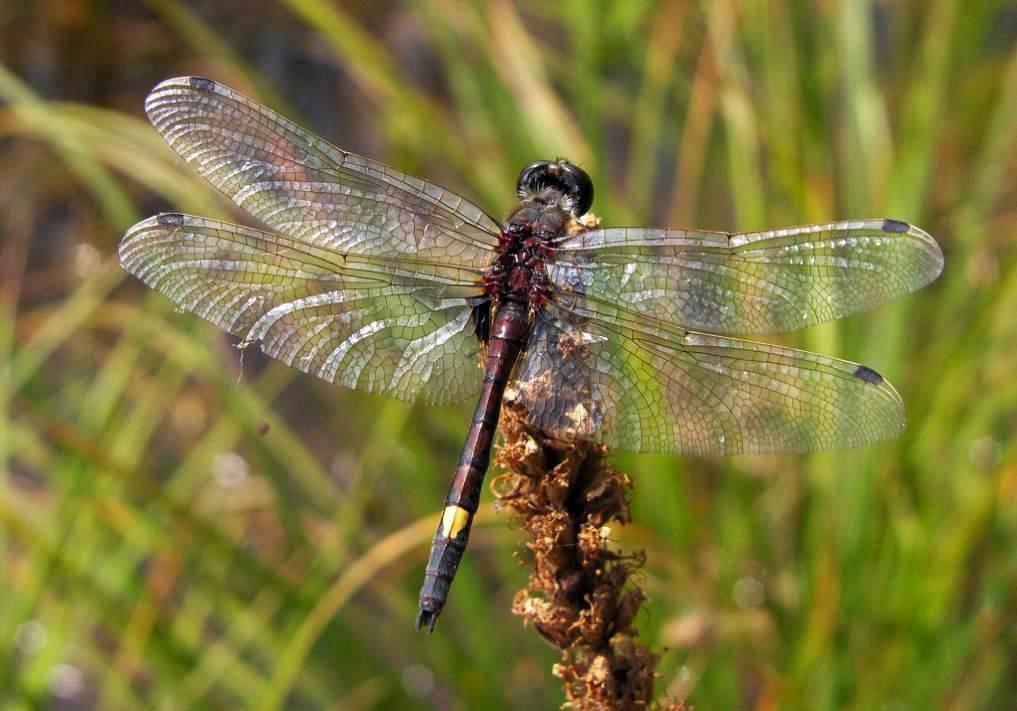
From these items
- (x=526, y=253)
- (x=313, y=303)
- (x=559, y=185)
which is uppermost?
(x=559, y=185)

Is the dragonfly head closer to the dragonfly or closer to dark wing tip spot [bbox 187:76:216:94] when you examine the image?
the dragonfly

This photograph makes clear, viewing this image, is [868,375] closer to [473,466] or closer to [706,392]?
[706,392]

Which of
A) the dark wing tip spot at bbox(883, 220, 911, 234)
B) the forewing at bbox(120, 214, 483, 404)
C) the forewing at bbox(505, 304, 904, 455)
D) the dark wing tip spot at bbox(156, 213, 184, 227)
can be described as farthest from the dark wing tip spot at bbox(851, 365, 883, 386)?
the dark wing tip spot at bbox(156, 213, 184, 227)

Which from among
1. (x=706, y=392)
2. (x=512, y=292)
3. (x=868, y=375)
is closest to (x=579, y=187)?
(x=512, y=292)

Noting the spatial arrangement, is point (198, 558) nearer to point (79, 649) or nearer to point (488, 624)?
point (79, 649)

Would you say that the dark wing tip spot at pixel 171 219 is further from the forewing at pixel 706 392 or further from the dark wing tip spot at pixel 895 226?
the dark wing tip spot at pixel 895 226

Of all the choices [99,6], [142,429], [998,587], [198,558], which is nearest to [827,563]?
A: [998,587]
